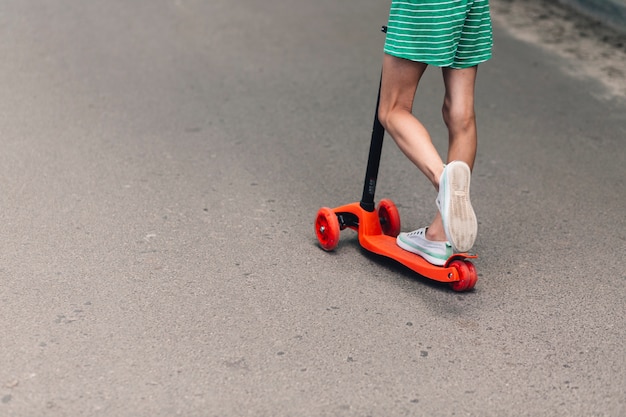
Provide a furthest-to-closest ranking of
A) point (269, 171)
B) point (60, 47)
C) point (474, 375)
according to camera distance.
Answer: point (60, 47)
point (269, 171)
point (474, 375)

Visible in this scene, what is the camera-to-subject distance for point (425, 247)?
423cm

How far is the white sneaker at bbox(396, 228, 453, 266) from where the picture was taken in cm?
414

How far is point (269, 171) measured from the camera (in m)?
5.60

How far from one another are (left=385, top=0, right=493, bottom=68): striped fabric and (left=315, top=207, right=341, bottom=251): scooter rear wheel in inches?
33.2

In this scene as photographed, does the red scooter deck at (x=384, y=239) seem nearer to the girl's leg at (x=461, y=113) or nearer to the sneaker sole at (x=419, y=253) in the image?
the sneaker sole at (x=419, y=253)

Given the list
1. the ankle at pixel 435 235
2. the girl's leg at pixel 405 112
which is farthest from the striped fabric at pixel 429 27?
the ankle at pixel 435 235

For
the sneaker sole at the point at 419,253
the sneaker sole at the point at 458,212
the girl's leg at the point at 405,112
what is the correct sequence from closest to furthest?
the sneaker sole at the point at 458,212 → the girl's leg at the point at 405,112 → the sneaker sole at the point at 419,253

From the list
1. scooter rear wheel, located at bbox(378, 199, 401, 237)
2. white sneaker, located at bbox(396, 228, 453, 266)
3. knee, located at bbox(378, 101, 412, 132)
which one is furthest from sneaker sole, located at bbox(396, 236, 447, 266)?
knee, located at bbox(378, 101, 412, 132)

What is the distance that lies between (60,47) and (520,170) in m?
4.10

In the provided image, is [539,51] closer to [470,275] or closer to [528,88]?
[528,88]

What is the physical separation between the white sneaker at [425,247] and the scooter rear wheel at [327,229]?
0.93 ft

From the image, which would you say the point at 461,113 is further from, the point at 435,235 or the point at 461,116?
the point at 435,235

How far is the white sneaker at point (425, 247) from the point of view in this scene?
414cm

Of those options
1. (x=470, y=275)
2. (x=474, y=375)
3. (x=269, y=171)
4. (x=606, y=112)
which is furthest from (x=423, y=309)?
(x=606, y=112)
